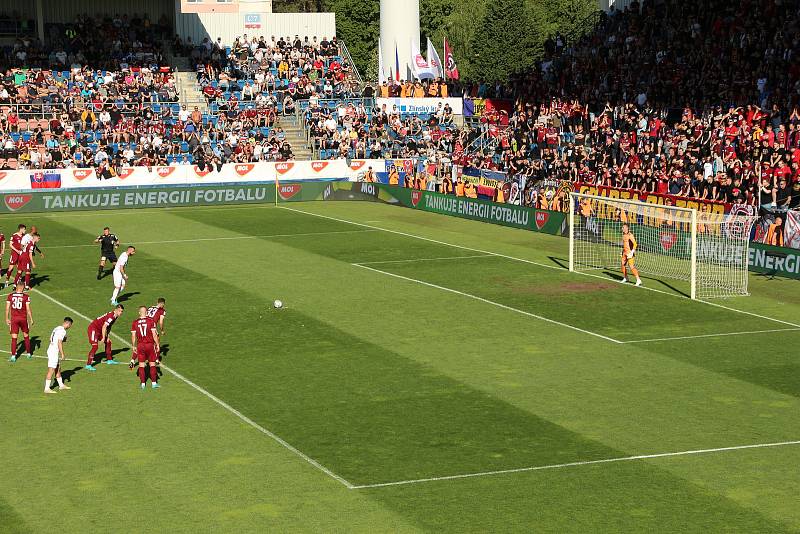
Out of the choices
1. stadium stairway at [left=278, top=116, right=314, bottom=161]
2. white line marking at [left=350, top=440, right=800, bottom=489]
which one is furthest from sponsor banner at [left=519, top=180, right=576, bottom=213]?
white line marking at [left=350, top=440, right=800, bottom=489]

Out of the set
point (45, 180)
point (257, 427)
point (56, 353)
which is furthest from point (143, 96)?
point (257, 427)

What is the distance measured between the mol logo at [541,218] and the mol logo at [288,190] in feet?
52.3

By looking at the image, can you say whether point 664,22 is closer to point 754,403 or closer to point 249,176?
point 249,176

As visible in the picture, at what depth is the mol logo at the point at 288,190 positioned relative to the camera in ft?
197

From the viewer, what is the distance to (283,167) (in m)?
62.5

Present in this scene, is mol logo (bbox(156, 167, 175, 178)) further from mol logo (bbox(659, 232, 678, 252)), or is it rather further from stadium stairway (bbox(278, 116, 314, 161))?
mol logo (bbox(659, 232, 678, 252))

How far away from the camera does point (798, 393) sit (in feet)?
75.6

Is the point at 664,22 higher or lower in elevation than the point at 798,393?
higher

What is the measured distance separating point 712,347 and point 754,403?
4824mm

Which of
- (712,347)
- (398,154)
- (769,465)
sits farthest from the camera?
(398,154)

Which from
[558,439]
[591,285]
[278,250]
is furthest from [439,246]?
[558,439]

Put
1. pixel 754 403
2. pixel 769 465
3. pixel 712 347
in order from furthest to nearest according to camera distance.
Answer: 1. pixel 712 347
2. pixel 754 403
3. pixel 769 465

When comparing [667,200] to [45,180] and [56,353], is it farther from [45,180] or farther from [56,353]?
[45,180]

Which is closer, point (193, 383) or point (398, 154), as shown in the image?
point (193, 383)
